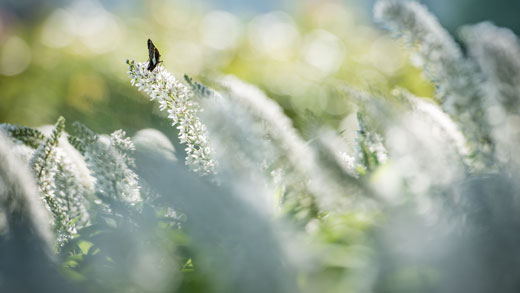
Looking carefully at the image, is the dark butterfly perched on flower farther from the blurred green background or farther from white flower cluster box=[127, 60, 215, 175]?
the blurred green background

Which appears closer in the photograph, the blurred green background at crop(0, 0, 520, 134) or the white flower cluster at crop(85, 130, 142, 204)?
the white flower cluster at crop(85, 130, 142, 204)

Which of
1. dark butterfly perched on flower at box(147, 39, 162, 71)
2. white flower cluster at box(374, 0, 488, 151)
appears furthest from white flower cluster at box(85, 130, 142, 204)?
white flower cluster at box(374, 0, 488, 151)

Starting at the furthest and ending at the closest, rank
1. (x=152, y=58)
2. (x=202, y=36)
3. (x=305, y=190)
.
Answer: (x=202, y=36) < (x=152, y=58) < (x=305, y=190)

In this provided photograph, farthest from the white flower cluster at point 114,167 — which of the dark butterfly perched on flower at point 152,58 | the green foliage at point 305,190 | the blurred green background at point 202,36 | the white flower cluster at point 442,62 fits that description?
the blurred green background at point 202,36

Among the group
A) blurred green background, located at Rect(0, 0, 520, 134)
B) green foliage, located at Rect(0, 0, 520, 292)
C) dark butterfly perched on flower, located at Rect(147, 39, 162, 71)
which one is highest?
blurred green background, located at Rect(0, 0, 520, 134)

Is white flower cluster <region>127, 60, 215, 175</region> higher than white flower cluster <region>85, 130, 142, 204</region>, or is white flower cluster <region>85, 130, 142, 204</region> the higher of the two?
white flower cluster <region>127, 60, 215, 175</region>

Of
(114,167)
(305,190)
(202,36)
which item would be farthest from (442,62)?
(202,36)

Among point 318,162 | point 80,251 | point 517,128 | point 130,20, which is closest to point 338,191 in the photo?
point 318,162

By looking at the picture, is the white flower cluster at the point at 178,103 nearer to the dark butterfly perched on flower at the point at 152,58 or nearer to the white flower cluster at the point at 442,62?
the dark butterfly perched on flower at the point at 152,58

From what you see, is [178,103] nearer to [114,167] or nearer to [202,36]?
[114,167]
